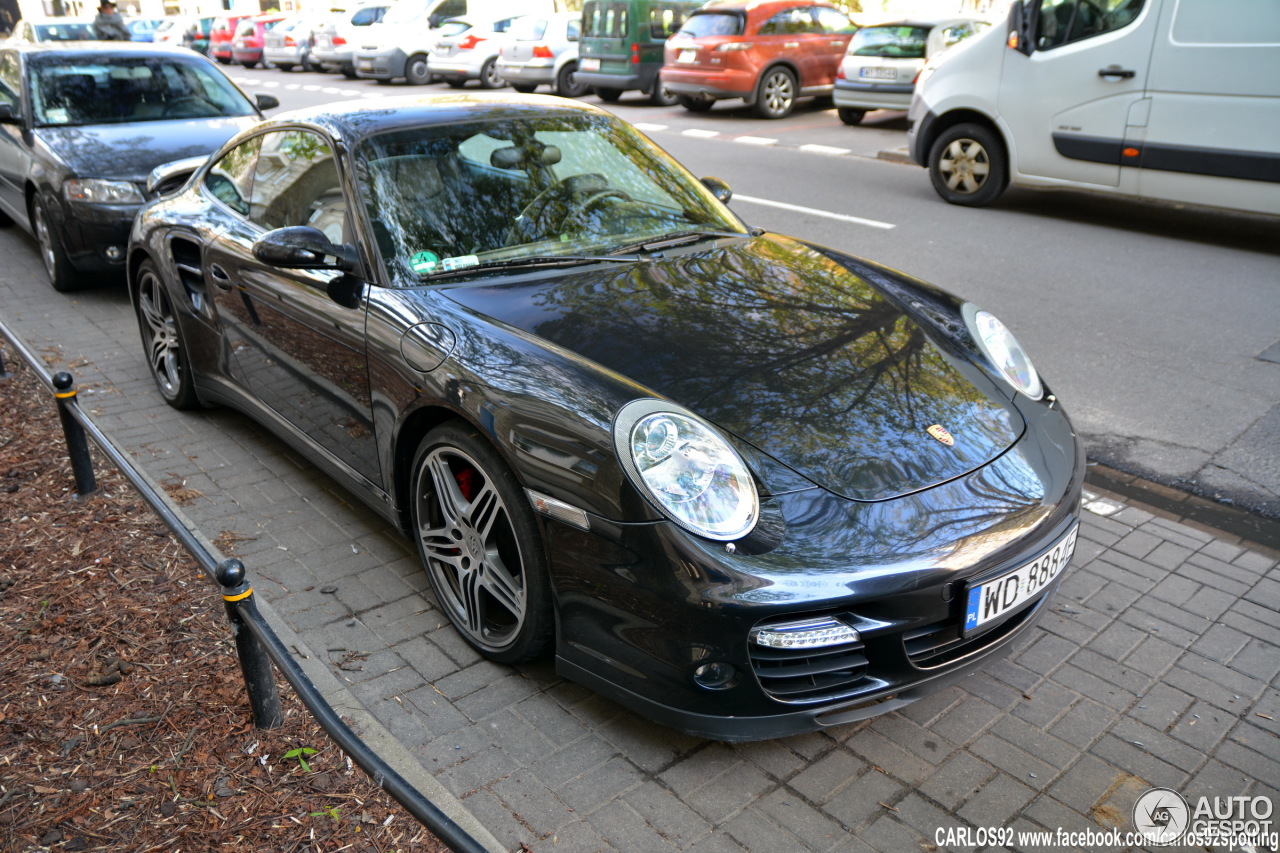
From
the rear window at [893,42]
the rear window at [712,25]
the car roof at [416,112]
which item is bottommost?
the car roof at [416,112]

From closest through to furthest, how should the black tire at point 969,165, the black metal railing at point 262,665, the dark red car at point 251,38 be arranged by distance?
the black metal railing at point 262,665 < the black tire at point 969,165 < the dark red car at point 251,38

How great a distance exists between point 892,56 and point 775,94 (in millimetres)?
2296

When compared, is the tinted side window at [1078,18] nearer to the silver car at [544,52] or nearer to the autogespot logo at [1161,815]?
the autogespot logo at [1161,815]

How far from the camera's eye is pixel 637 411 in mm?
2627

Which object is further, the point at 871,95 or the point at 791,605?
the point at 871,95

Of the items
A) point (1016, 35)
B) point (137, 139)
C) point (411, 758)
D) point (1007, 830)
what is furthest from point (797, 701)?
point (1016, 35)

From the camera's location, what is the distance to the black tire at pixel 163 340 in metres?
4.85

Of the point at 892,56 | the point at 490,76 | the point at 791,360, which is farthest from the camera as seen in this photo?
the point at 490,76

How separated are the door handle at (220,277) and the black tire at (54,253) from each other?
10.8 ft

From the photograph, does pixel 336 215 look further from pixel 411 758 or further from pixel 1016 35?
pixel 1016 35

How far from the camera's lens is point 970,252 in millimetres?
7750

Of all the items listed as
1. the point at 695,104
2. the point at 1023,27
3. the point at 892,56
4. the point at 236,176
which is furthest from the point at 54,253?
the point at 695,104

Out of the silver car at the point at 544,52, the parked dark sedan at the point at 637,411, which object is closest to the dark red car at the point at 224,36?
the silver car at the point at 544,52

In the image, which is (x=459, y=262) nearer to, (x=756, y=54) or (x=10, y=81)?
(x=10, y=81)
